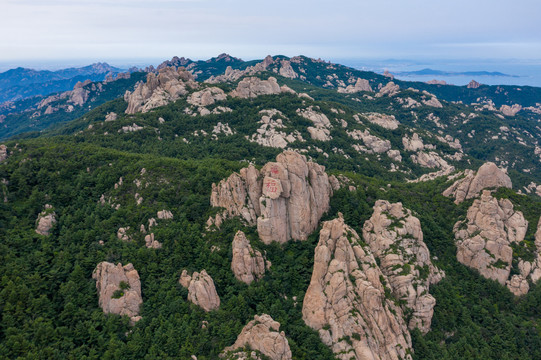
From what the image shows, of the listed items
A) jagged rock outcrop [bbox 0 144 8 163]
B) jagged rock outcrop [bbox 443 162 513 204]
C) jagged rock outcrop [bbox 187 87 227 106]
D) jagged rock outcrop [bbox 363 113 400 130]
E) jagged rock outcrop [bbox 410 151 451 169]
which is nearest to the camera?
jagged rock outcrop [bbox 443 162 513 204]

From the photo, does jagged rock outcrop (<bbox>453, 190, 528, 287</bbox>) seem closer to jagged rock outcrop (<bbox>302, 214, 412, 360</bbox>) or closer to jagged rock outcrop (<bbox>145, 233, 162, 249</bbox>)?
jagged rock outcrop (<bbox>302, 214, 412, 360</bbox>)

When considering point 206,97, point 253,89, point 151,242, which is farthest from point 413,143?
point 151,242

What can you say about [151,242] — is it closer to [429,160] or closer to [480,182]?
[480,182]

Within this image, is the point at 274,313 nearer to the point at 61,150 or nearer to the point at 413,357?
the point at 413,357

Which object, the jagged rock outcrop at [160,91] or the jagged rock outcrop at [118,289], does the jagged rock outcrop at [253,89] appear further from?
the jagged rock outcrop at [118,289]

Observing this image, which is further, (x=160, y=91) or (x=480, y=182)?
(x=160, y=91)

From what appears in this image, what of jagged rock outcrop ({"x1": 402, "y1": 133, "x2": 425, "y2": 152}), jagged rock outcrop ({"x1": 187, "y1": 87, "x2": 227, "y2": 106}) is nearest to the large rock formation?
jagged rock outcrop ({"x1": 187, "y1": 87, "x2": 227, "y2": 106})
